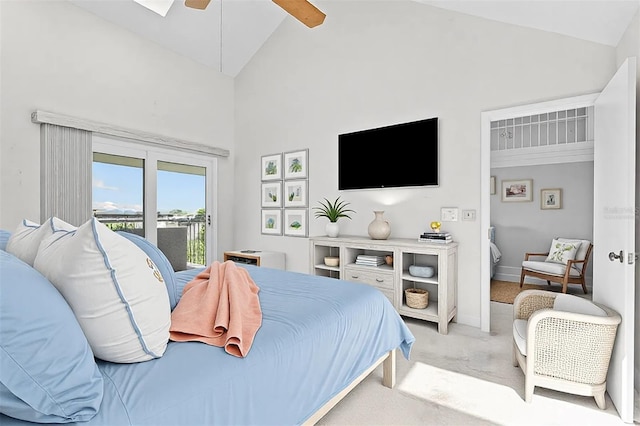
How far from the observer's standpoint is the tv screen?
3.41 metres

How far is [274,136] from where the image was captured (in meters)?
4.73

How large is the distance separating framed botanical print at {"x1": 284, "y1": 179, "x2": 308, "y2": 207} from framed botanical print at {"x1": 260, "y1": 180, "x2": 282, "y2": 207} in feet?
0.39

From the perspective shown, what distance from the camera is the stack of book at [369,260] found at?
3430mm

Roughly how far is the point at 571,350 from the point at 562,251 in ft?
11.2

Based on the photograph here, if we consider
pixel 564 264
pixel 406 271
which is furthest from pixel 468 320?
pixel 564 264

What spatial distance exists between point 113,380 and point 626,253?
2389mm

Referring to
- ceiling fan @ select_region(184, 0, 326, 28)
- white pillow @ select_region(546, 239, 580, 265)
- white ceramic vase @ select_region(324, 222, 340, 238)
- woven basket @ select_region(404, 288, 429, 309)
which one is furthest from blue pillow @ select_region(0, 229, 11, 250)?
white pillow @ select_region(546, 239, 580, 265)

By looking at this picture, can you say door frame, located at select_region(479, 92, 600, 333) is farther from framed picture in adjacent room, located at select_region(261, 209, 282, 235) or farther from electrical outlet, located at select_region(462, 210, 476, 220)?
framed picture in adjacent room, located at select_region(261, 209, 282, 235)

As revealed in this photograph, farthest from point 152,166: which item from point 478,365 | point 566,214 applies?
point 566,214

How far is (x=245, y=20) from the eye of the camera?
4.41 m

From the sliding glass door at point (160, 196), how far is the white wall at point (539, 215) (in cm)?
482

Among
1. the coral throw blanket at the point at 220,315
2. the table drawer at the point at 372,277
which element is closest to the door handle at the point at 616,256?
the table drawer at the point at 372,277

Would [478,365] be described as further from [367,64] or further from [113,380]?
[367,64]

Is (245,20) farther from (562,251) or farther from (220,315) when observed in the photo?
(562,251)
